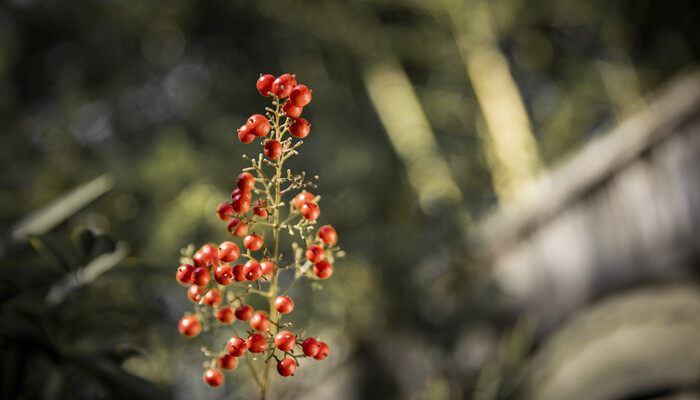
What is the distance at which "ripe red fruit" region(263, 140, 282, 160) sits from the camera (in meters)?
0.26

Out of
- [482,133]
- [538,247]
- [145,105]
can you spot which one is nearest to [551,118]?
[482,133]

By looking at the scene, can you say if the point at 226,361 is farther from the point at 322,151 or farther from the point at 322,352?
the point at 322,151

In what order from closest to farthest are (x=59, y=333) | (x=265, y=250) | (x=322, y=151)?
(x=265, y=250) < (x=59, y=333) < (x=322, y=151)

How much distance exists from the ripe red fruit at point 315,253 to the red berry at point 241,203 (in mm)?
43

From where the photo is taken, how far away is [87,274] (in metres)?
0.37

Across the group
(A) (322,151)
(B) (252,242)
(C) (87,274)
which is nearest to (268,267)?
(B) (252,242)

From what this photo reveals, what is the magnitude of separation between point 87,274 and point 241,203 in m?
0.19

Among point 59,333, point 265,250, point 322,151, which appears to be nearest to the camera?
point 265,250

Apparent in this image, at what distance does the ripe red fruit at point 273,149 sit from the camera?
26 centimetres

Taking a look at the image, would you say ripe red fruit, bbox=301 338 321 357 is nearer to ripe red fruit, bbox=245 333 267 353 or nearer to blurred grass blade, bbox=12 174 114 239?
ripe red fruit, bbox=245 333 267 353

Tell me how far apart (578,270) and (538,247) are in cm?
9

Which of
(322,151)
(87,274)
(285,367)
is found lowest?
(285,367)

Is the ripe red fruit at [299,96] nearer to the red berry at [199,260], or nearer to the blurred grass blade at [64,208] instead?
the red berry at [199,260]

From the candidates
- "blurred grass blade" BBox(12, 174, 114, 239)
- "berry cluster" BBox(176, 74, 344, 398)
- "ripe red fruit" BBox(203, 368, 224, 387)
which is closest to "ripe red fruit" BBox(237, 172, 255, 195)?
"berry cluster" BBox(176, 74, 344, 398)
